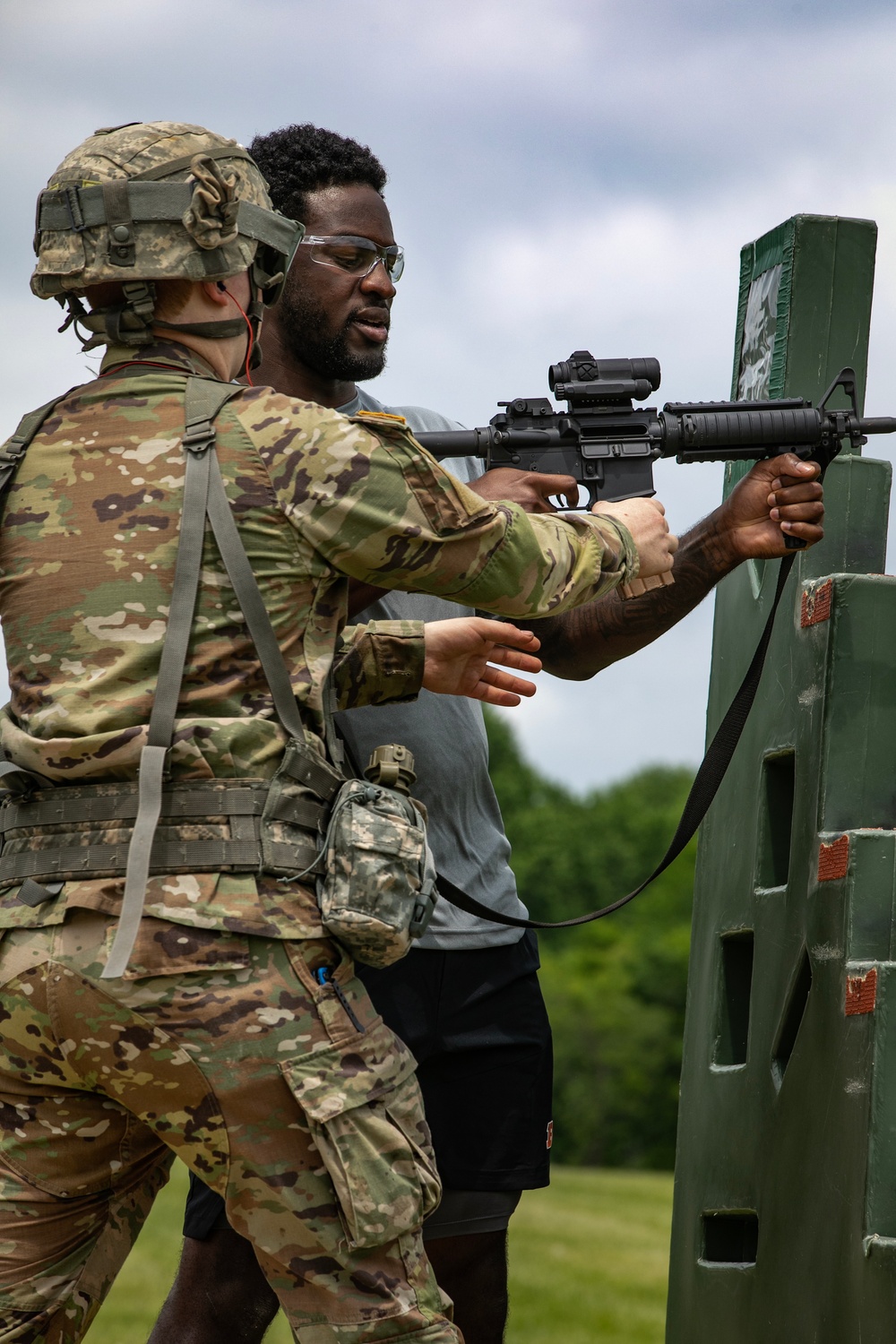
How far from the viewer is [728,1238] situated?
4141 mm

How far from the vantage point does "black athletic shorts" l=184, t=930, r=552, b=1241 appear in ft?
11.8

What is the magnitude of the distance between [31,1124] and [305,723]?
0.78m

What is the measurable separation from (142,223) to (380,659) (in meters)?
0.90

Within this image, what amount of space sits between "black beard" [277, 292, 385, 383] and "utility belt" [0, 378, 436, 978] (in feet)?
4.35

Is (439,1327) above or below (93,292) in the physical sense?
below

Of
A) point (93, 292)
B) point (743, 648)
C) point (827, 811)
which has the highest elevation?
point (93, 292)

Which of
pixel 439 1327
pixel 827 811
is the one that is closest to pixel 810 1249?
pixel 827 811

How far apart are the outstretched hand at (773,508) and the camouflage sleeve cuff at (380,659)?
39.6 inches

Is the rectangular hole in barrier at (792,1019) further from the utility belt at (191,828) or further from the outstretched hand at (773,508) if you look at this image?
the utility belt at (191,828)

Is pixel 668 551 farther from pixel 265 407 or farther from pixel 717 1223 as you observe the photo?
pixel 717 1223

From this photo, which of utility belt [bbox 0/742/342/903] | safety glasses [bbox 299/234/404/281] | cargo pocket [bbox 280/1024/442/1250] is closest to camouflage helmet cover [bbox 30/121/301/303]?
utility belt [bbox 0/742/342/903]

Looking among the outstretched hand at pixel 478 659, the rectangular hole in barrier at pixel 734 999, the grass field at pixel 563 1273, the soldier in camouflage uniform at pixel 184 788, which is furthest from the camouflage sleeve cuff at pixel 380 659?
the grass field at pixel 563 1273

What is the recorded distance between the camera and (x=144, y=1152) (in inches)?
106

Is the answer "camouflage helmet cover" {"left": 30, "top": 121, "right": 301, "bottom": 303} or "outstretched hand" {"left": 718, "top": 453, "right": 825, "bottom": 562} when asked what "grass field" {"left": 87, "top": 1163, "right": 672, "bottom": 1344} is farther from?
"camouflage helmet cover" {"left": 30, "top": 121, "right": 301, "bottom": 303}
